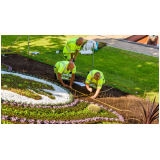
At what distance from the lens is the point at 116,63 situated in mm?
9977

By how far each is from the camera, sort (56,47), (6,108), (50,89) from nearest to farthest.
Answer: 1. (6,108)
2. (50,89)
3. (56,47)

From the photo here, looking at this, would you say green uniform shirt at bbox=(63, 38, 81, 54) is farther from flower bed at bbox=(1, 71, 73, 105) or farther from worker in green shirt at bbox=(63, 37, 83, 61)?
flower bed at bbox=(1, 71, 73, 105)

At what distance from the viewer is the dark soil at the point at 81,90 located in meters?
6.19

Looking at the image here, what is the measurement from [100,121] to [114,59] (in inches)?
222

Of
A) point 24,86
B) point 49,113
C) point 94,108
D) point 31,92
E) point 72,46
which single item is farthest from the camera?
point 72,46

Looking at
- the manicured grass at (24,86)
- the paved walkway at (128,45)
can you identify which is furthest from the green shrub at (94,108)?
the paved walkway at (128,45)

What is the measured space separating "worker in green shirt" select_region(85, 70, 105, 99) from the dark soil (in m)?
0.30

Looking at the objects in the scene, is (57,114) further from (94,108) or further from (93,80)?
(93,80)

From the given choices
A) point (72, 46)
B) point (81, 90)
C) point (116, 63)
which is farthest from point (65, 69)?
point (116, 63)

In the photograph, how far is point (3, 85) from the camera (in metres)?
5.98

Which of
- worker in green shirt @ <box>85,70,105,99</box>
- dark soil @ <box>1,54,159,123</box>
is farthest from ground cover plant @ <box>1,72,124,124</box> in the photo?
worker in green shirt @ <box>85,70,105,99</box>

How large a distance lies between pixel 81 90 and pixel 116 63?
3712 millimetres
